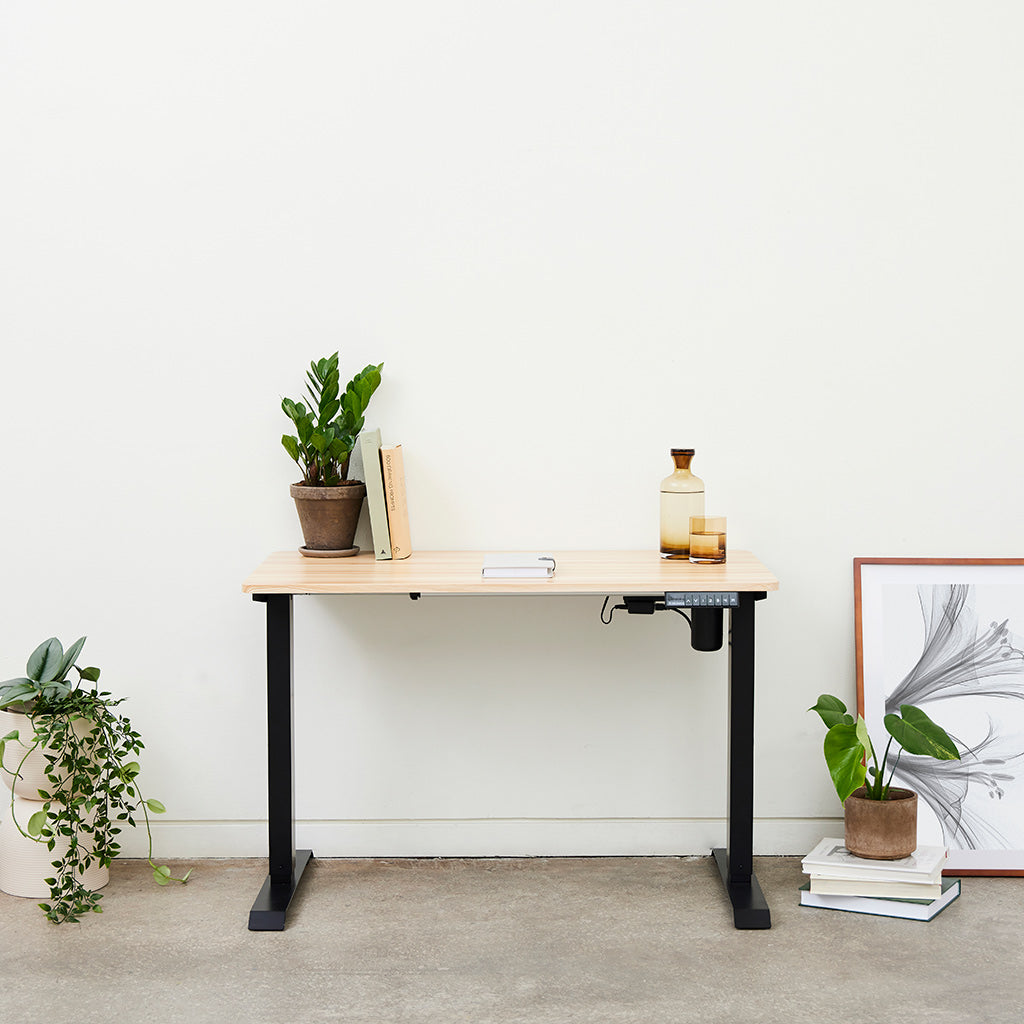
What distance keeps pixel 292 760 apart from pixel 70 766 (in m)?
0.51

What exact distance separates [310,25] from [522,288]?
0.83 metres

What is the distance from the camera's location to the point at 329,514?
2.62m

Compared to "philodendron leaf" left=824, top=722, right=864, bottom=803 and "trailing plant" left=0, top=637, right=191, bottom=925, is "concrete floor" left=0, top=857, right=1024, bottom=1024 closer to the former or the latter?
"trailing plant" left=0, top=637, right=191, bottom=925

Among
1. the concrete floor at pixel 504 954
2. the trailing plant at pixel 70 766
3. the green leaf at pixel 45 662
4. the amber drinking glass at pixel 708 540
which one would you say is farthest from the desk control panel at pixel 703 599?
the green leaf at pixel 45 662

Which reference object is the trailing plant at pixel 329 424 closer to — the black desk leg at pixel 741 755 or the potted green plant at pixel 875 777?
the black desk leg at pixel 741 755

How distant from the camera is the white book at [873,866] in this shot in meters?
2.51

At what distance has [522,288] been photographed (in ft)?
9.12

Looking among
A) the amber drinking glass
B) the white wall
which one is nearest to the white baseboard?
the white wall

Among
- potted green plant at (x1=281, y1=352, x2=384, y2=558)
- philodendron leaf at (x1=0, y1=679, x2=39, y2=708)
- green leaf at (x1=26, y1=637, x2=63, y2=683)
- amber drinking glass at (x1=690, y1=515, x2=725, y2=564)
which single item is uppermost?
potted green plant at (x1=281, y1=352, x2=384, y2=558)

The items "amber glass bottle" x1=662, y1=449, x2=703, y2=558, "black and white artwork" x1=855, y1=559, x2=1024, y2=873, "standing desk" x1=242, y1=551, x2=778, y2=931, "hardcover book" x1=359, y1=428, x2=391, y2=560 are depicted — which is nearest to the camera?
"standing desk" x1=242, y1=551, x2=778, y2=931

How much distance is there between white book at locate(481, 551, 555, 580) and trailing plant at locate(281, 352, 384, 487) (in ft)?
1.52

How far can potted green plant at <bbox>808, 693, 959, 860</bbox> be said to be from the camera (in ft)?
8.14

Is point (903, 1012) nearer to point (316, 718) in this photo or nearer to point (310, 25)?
point (316, 718)

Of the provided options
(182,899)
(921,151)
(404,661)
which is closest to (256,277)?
(404,661)
